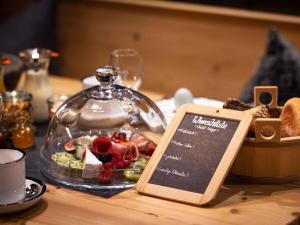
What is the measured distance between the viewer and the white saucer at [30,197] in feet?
4.70

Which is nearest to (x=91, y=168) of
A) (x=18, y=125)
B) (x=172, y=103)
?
(x=18, y=125)

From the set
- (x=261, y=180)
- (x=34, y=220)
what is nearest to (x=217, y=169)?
(x=261, y=180)

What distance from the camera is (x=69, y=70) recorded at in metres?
4.32

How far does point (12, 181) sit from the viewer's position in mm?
1447

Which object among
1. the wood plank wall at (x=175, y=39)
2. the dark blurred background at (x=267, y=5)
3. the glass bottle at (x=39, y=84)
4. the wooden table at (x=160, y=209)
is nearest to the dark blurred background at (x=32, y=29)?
the wood plank wall at (x=175, y=39)

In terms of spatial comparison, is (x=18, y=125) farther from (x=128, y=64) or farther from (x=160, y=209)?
(x=160, y=209)

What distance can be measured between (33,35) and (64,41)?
505 millimetres

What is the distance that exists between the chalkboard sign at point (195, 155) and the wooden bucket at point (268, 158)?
0.05m

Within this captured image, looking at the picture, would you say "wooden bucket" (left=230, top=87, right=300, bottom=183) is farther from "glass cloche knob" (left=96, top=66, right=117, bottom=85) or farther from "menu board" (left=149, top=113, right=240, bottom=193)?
"glass cloche knob" (left=96, top=66, right=117, bottom=85)

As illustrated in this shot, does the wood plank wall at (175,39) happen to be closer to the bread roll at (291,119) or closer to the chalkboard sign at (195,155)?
the bread roll at (291,119)

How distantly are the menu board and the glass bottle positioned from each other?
629mm

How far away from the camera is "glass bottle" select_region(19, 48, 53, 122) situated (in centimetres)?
210

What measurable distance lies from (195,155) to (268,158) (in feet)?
0.60

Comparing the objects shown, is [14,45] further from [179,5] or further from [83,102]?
[83,102]
